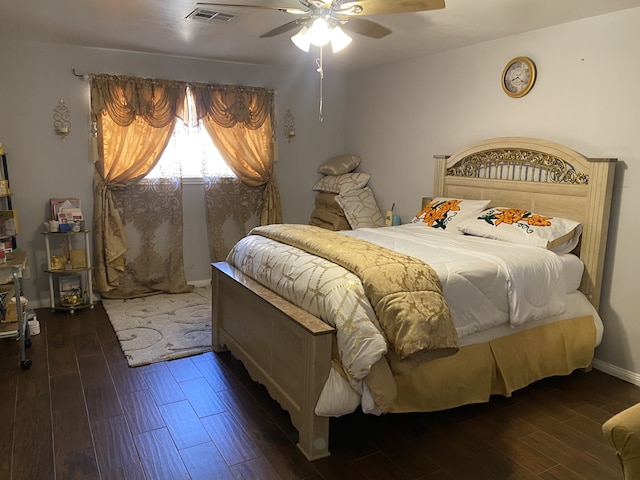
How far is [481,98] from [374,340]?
105 inches

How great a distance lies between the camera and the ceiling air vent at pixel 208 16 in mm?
3062

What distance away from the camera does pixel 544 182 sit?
11.0ft

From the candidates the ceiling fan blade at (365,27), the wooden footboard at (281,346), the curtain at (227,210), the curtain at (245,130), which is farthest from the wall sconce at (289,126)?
the ceiling fan blade at (365,27)

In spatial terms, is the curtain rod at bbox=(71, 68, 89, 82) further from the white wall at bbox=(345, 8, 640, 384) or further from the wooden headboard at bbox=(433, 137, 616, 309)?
the wooden headboard at bbox=(433, 137, 616, 309)

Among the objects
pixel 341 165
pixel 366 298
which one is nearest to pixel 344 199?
pixel 341 165

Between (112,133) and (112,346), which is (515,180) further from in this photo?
(112,133)

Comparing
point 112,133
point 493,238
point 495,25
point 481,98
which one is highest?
point 495,25

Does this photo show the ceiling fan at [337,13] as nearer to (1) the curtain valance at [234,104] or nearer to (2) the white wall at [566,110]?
(2) the white wall at [566,110]

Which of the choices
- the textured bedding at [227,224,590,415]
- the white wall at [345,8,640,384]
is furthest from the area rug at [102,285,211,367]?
the white wall at [345,8,640,384]

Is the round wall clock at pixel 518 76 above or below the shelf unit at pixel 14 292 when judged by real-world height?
above

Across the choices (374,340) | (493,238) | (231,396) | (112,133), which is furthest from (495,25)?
(112,133)

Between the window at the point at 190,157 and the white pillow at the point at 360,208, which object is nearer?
the window at the point at 190,157

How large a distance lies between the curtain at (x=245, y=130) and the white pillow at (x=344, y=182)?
567 millimetres

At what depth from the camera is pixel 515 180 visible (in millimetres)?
3578
